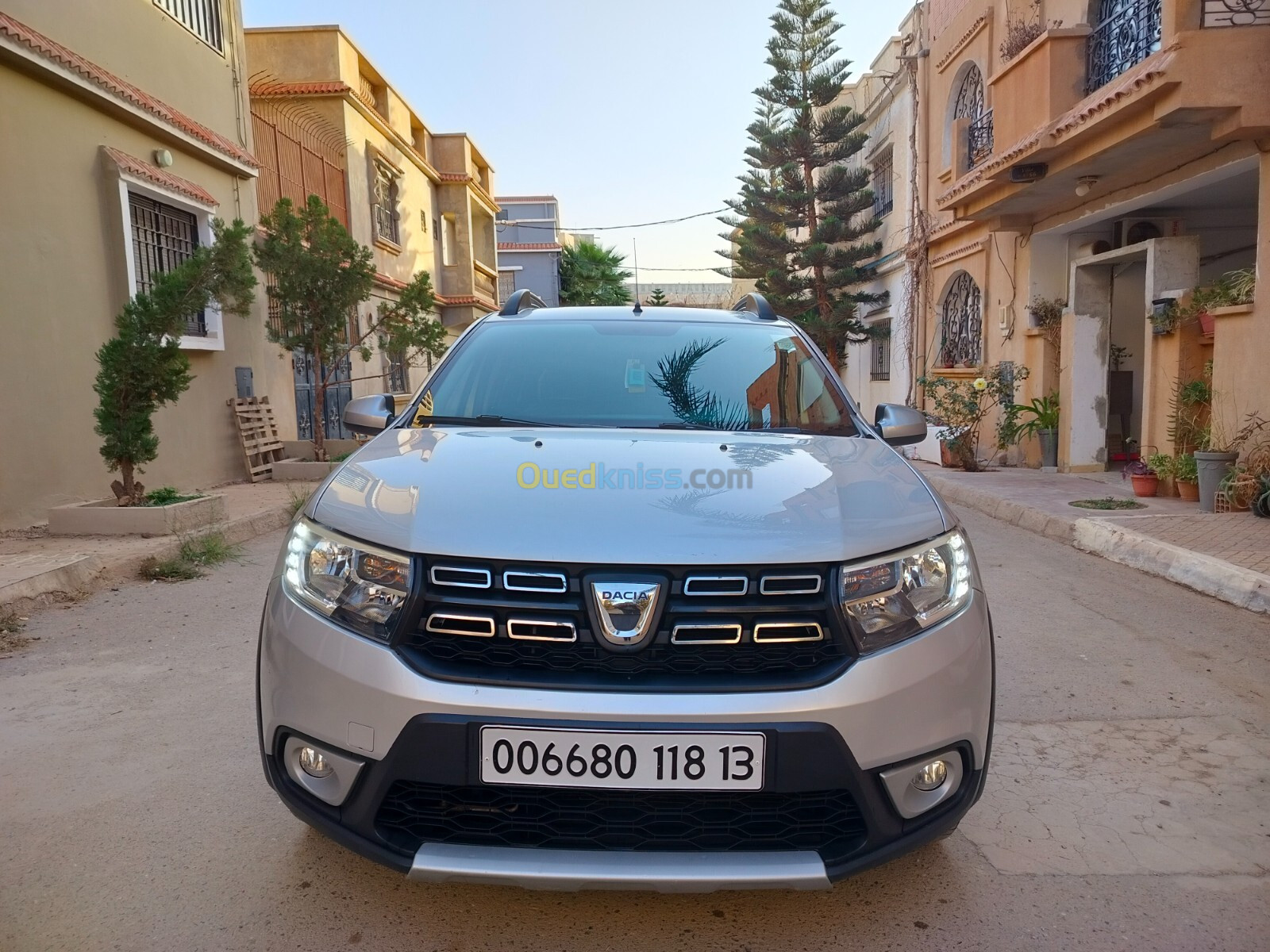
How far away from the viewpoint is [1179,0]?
6.87m

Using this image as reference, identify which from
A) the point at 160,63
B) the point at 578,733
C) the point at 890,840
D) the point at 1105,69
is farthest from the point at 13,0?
the point at 1105,69

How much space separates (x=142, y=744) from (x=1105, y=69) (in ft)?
32.5

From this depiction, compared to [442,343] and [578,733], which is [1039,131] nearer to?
[442,343]

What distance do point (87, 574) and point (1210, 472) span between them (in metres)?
8.57

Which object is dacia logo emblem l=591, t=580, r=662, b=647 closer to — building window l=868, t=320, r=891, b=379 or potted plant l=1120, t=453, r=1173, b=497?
potted plant l=1120, t=453, r=1173, b=497

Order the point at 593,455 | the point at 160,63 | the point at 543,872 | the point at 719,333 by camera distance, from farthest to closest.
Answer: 1. the point at 160,63
2. the point at 719,333
3. the point at 593,455
4. the point at 543,872

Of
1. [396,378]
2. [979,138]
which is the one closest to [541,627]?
[979,138]

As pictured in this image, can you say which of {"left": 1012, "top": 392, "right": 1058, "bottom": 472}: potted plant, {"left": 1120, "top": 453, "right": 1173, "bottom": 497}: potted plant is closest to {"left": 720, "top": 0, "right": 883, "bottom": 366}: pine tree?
{"left": 1012, "top": 392, "right": 1058, "bottom": 472}: potted plant

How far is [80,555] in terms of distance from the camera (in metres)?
5.76

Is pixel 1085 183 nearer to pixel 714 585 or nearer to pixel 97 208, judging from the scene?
pixel 714 585

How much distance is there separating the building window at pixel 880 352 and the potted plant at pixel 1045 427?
267 inches

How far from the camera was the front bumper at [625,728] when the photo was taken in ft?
5.60

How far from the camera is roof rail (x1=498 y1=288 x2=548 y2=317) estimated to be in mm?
3693

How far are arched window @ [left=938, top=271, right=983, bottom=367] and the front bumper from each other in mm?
11929
